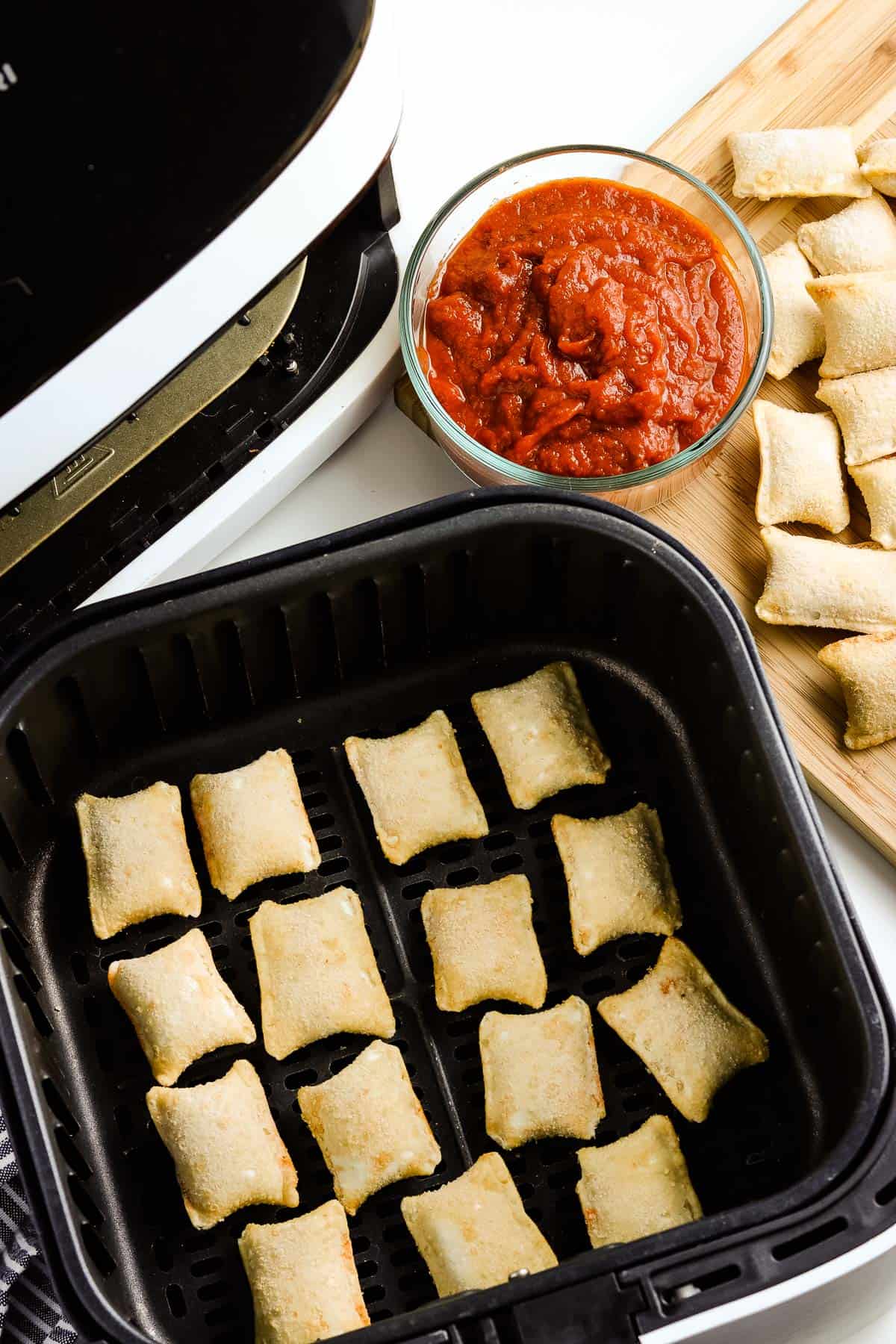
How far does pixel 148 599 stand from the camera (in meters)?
1.08

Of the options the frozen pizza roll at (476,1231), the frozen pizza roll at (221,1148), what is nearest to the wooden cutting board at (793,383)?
the frozen pizza roll at (476,1231)

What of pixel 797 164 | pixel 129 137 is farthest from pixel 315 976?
pixel 797 164

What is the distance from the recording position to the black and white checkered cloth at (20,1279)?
1130mm

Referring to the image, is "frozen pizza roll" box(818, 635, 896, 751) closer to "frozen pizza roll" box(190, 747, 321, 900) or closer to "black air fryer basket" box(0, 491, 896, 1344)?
"black air fryer basket" box(0, 491, 896, 1344)

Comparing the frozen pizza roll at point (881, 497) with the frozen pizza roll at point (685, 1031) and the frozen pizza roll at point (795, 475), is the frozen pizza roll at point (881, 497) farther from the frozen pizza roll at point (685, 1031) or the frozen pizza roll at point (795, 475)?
the frozen pizza roll at point (685, 1031)

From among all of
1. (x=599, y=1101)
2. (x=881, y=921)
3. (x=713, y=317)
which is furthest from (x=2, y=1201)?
(x=713, y=317)

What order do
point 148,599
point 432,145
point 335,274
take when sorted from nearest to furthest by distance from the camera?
point 148,599
point 335,274
point 432,145

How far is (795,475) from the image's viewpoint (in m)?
1.27

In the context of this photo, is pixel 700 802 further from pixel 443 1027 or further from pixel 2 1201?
pixel 2 1201

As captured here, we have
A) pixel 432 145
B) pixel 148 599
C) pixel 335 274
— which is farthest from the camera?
pixel 432 145

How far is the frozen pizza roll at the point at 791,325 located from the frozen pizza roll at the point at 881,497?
0.41 feet

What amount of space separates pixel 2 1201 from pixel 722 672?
28.8 inches

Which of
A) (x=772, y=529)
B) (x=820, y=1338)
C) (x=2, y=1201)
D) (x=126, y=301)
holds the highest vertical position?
(x=126, y=301)

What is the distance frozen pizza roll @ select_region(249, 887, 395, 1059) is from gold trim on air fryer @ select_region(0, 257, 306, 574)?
37 cm
